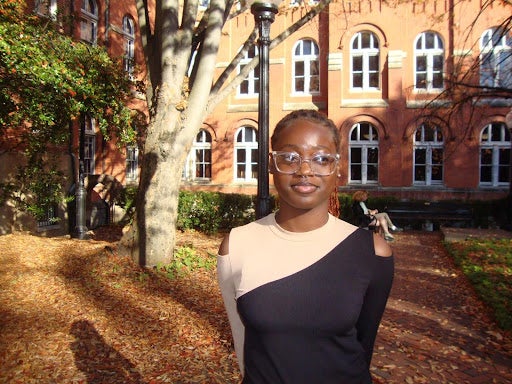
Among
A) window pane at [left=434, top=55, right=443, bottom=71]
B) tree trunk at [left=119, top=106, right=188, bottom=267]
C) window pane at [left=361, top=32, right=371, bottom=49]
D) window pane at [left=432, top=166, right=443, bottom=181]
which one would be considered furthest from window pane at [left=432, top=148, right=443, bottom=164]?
tree trunk at [left=119, top=106, right=188, bottom=267]

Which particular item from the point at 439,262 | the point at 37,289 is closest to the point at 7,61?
the point at 37,289

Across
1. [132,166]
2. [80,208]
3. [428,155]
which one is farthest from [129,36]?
[428,155]

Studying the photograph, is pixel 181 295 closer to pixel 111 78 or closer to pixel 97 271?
pixel 97 271

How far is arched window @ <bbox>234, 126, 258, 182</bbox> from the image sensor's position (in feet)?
71.5

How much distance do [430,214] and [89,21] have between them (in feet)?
49.5

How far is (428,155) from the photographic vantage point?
19.6 m

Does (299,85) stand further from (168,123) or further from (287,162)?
(287,162)

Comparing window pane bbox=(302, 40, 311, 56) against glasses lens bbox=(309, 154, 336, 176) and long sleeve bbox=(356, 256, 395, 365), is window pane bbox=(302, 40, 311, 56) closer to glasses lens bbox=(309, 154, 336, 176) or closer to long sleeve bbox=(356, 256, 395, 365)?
glasses lens bbox=(309, 154, 336, 176)

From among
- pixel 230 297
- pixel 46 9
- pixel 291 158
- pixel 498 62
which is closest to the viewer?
pixel 291 158

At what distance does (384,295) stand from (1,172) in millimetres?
11232

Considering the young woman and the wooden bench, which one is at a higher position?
the young woman

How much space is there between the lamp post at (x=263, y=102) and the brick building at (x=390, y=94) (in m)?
14.8

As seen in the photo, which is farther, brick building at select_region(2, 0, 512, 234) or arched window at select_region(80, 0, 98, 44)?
brick building at select_region(2, 0, 512, 234)

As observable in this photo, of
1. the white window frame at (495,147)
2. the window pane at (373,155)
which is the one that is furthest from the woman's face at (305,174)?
the white window frame at (495,147)
